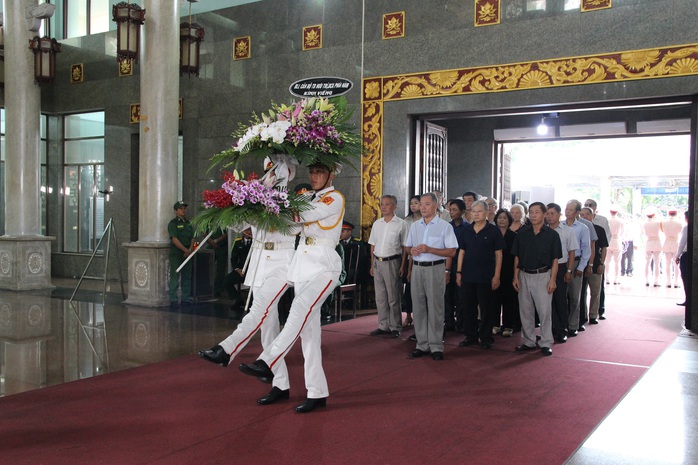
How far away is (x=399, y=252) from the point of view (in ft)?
24.2

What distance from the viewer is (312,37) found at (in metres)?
9.98

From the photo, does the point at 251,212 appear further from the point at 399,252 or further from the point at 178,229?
the point at 178,229

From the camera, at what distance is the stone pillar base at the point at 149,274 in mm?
9188

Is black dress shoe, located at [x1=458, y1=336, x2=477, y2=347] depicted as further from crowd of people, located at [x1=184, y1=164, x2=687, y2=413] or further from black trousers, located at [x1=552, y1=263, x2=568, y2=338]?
black trousers, located at [x1=552, y1=263, x2=568, y2=338]

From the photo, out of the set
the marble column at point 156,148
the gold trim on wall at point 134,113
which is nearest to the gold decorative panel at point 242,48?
the marble column at point 156,148

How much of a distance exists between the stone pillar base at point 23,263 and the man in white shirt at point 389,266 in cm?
673

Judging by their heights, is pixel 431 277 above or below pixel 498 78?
below

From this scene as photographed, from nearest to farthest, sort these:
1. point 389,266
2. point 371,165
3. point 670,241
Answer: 1. point 389,266
2. point 371,165
3. point 670,241

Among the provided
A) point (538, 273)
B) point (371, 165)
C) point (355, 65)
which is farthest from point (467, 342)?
point (355, 65)

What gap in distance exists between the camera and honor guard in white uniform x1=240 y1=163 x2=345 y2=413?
426cm

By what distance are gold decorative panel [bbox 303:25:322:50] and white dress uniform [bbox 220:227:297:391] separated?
5823 mm

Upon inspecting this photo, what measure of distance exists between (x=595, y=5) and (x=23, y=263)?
31.7 feet

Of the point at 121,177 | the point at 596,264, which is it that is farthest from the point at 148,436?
the point at 121,177

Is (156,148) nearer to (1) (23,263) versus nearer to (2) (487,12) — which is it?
(1) (23,263)
